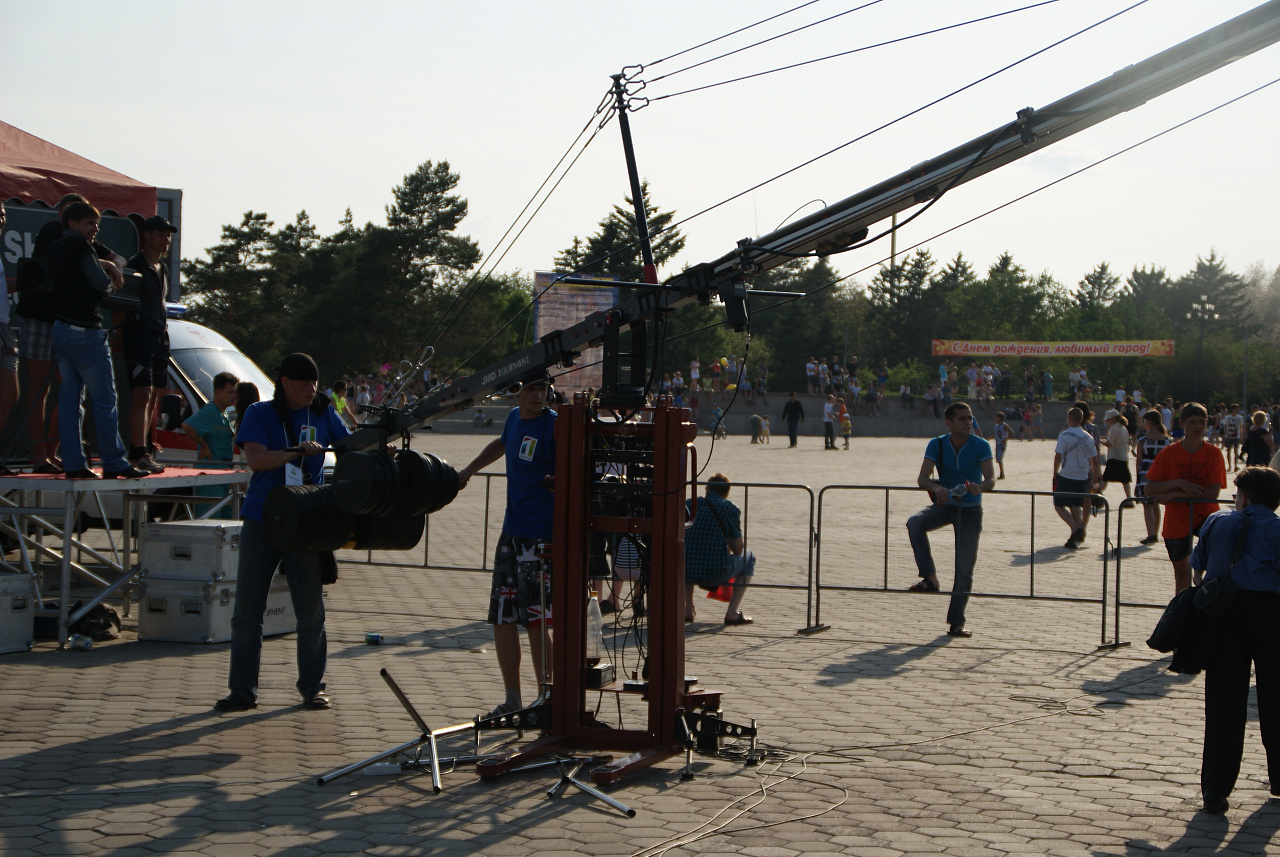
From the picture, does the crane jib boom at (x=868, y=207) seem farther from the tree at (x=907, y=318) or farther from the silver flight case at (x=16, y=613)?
the tree at (x=907, y=318)

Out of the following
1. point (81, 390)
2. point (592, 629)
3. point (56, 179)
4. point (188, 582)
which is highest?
point (56, 179)

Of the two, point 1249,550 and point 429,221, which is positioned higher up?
point 429,221

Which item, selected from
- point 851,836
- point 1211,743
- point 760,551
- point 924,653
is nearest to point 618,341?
point 851,836

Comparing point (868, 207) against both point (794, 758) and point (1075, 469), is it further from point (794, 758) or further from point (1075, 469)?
point (1075, 469)

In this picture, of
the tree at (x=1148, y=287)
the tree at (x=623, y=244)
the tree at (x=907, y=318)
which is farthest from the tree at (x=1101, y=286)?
the tree at (x=623, y=244)

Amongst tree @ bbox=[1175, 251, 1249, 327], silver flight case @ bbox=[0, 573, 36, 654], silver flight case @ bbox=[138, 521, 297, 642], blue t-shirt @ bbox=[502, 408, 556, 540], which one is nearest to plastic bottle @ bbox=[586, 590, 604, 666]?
blue t-shirt @ bbox=[502, 408, 556, 540]

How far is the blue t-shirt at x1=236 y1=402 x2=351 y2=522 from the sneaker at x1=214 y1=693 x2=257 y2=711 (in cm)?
109

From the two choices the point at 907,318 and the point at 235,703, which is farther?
the point at 907,318

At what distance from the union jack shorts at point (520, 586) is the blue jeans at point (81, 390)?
3564mm

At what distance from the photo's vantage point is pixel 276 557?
7.57 m

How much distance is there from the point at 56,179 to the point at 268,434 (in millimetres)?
5832

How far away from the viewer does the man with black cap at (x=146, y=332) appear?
925 centimetres

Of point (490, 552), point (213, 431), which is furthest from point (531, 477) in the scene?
point (490, 552)

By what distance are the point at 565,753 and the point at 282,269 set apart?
86812mm
